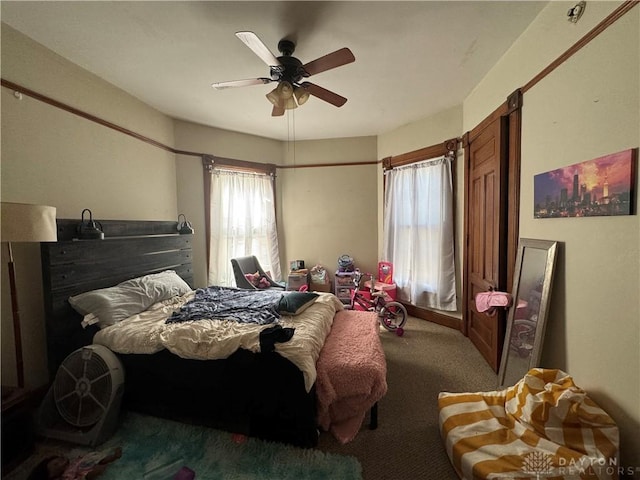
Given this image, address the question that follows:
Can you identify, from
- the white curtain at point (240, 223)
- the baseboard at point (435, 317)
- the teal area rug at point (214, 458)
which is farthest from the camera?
the white curtain at point (240, 223)

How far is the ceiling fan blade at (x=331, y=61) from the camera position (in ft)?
5.31

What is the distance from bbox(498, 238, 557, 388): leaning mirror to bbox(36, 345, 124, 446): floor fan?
2.71 metres

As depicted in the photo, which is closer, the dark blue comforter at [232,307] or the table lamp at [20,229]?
the table lamp at [20,229]

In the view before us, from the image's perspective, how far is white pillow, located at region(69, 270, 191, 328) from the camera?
1.89 meters

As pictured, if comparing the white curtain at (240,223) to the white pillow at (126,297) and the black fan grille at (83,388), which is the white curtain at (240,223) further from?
the black fan grille at (83,388)

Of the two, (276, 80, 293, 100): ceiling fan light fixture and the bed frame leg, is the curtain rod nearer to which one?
(276, 80, 293, 100): ceiling fan light fixture

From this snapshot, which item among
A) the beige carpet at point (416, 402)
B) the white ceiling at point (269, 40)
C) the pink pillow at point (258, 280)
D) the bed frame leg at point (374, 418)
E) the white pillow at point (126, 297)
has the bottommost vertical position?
the beige carpet at point (416, 402)

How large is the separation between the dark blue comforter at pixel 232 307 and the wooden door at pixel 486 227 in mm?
1939

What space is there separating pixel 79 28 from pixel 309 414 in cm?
296

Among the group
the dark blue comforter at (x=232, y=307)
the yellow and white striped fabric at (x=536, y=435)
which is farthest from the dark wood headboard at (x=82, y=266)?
the yellow and white striped fabric at (x=536, y=435)

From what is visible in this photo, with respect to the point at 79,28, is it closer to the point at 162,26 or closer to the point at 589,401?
the point at 162,26

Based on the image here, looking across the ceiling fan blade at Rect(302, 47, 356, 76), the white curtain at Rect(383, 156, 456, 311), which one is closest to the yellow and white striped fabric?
the white curtain at Rect(383, 156, 456, 311)

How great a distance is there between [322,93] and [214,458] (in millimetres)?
2665

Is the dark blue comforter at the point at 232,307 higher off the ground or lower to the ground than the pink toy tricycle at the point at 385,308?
higher
